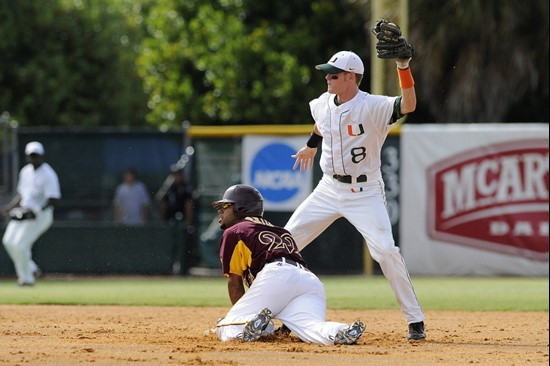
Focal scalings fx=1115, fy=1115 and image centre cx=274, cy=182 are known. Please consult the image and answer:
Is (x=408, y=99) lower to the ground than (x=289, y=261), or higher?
higher

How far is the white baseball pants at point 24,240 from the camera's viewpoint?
15734 mm

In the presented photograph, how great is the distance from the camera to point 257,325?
8.05 metres

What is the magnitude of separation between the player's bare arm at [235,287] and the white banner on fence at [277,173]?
31.6 ft

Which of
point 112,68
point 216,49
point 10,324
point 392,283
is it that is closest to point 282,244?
point 392,283

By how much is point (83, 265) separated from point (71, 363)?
11.2 metres

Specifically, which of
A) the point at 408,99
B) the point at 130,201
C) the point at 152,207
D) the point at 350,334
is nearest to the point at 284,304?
the point at 350,334

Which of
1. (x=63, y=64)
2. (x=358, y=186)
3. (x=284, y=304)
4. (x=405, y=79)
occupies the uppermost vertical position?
(x=63, y=64)

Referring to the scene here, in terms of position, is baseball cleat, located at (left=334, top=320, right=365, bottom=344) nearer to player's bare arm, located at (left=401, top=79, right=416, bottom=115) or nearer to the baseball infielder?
the baseball infielder

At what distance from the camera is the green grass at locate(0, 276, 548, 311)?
12.9 m

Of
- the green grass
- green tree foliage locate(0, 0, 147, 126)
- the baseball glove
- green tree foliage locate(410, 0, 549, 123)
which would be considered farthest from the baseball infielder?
green tree foliage locate(0, 0, 147, 126)

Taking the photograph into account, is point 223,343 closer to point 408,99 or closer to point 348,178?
point 348,178

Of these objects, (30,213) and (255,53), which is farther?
(255,53)

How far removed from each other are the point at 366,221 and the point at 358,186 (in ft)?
1.02

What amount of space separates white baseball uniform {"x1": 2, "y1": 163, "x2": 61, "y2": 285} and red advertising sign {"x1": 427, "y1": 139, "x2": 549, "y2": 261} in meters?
6.18
